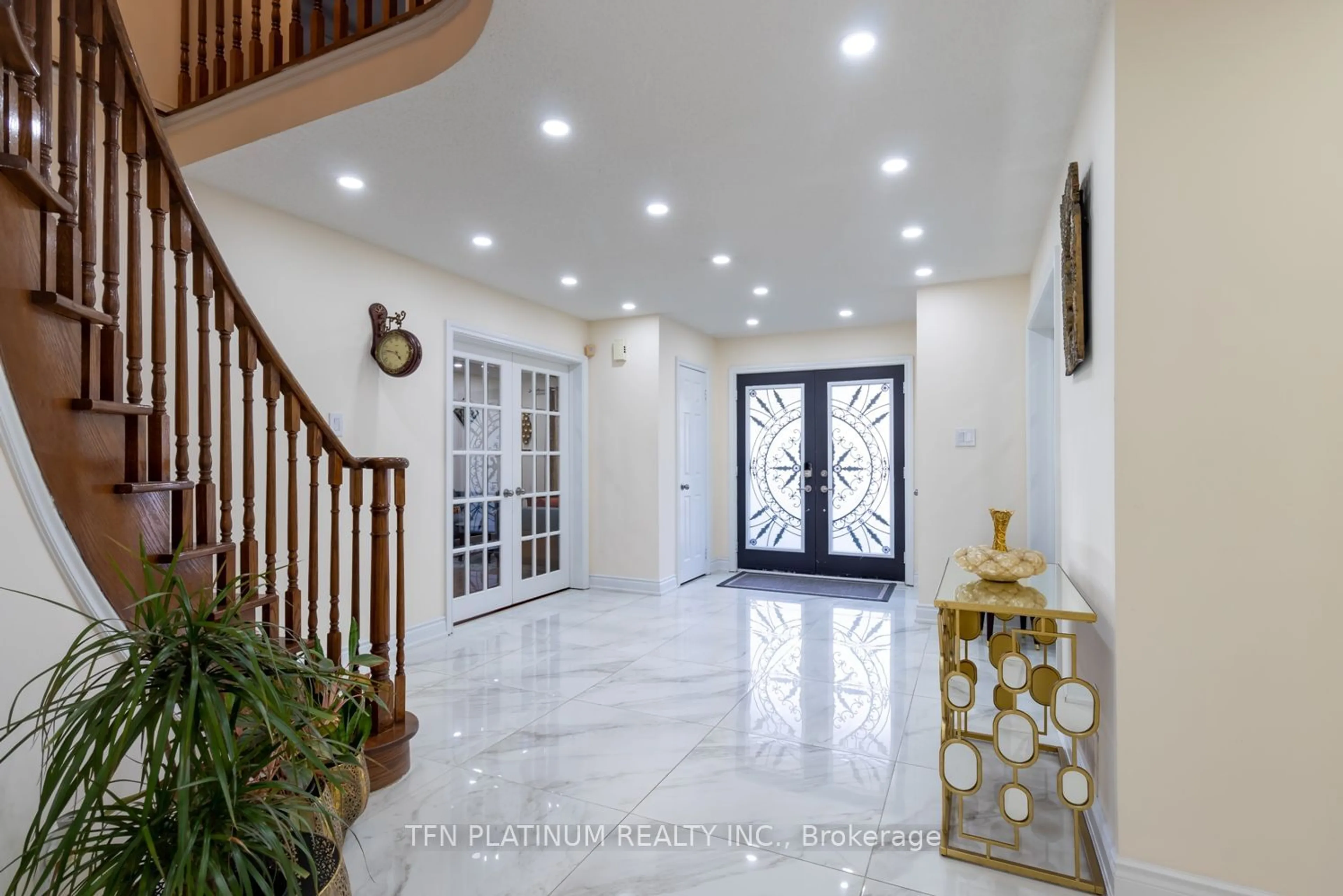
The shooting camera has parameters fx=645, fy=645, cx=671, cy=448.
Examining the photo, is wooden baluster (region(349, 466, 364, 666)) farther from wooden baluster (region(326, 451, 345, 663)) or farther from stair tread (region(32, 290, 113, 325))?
stair tread (region(32, 290, 113, 325))

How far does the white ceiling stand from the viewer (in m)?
1.87

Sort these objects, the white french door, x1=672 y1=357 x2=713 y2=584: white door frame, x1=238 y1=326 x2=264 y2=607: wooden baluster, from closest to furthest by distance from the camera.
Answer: x1=238 y1=326 x2=264 y2=607: wooden baluster < the white french door < x1=672 y1=357 x2=713 y2=584: white door frame

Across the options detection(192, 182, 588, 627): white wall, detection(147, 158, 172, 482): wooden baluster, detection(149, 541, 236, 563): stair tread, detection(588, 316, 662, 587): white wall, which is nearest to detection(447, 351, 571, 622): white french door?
detection(192, 182, 588, 627): white wall

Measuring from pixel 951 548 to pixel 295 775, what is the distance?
421cm

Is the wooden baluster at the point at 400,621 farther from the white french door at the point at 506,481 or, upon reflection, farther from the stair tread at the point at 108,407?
the white french door at the point at 506,481

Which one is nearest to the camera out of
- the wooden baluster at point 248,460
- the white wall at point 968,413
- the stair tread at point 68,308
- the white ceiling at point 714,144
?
the stair tread at point 68,308

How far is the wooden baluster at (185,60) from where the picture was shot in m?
2.85

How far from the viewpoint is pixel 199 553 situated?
1.67m

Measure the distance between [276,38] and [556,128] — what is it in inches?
50.0

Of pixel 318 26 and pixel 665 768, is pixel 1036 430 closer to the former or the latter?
pixel 665 768

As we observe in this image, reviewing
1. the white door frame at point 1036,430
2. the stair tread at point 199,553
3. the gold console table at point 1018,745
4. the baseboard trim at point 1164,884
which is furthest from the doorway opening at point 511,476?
the baseboard trim at point 1164,884

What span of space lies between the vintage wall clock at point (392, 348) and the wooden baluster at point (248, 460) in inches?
60.8

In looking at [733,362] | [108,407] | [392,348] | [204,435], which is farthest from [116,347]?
[733,362]

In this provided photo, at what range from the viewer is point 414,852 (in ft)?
6.21
